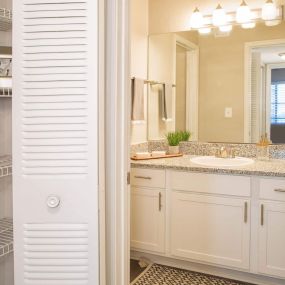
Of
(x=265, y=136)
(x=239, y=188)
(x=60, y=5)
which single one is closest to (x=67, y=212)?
(x=60, y=5)

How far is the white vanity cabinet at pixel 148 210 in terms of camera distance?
2.73 meters

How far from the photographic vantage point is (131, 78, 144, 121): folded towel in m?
2.99

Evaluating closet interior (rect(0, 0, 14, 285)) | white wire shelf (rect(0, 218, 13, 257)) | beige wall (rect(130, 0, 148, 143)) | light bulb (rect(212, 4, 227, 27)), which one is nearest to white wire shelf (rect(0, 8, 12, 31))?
closet interior (rect(0, 0, 14, 285))

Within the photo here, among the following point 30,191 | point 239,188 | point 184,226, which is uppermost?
point 30,191

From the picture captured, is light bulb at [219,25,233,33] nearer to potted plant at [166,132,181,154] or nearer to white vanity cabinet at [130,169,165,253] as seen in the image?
potted plant at [166,132,181,154]

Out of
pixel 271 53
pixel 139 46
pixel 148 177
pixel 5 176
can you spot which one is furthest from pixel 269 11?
pixel 5 176

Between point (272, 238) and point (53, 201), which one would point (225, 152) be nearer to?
point (272, 238)

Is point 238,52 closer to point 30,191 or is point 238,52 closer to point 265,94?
point 265,94

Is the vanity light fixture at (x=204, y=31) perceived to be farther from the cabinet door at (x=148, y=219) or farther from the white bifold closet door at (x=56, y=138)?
the white bifold closet door at (x=56, y=138)

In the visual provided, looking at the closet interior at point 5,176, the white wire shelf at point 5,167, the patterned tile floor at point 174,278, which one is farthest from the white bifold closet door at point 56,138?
the patterned tile floor at point 174,278

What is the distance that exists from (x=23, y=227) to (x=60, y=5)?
0.84 m

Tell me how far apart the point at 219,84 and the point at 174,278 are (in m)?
1.62

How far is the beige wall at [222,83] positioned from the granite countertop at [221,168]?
372mm

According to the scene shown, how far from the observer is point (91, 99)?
1310 mm
